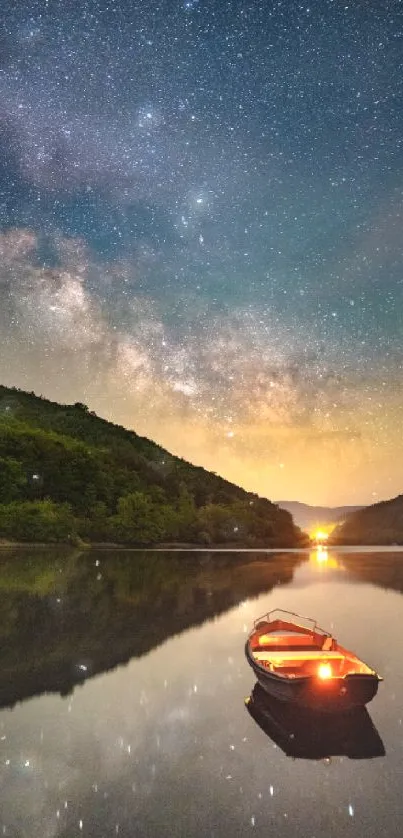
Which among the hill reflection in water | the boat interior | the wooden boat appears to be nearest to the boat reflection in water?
the wooden boat

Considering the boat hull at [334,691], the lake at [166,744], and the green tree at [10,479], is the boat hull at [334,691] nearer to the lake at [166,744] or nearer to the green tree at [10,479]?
the lake at [166,744]

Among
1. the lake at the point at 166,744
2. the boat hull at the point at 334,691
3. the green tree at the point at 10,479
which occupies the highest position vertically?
the green tree at the point at 10,479

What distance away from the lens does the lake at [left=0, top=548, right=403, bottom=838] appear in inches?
347

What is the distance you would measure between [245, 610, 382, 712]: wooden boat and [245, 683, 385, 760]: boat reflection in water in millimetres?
582

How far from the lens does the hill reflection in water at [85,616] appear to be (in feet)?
57.2

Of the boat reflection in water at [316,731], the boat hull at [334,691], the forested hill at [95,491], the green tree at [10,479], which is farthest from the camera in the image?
the forested hill at [95,491]

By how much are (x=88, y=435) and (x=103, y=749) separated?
163847 millimetres

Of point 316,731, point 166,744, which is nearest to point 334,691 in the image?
point 316,731

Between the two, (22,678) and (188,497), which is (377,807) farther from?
(188,497)

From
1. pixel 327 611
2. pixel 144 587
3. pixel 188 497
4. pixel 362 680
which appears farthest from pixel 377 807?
pixel 188 497

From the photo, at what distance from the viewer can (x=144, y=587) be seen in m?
42.1

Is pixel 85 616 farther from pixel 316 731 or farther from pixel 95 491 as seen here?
pixel 95 491

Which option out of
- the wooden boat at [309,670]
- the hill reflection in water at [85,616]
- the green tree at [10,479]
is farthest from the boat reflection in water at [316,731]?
the green tree at [10,479]

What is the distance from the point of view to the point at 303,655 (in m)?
16.2
